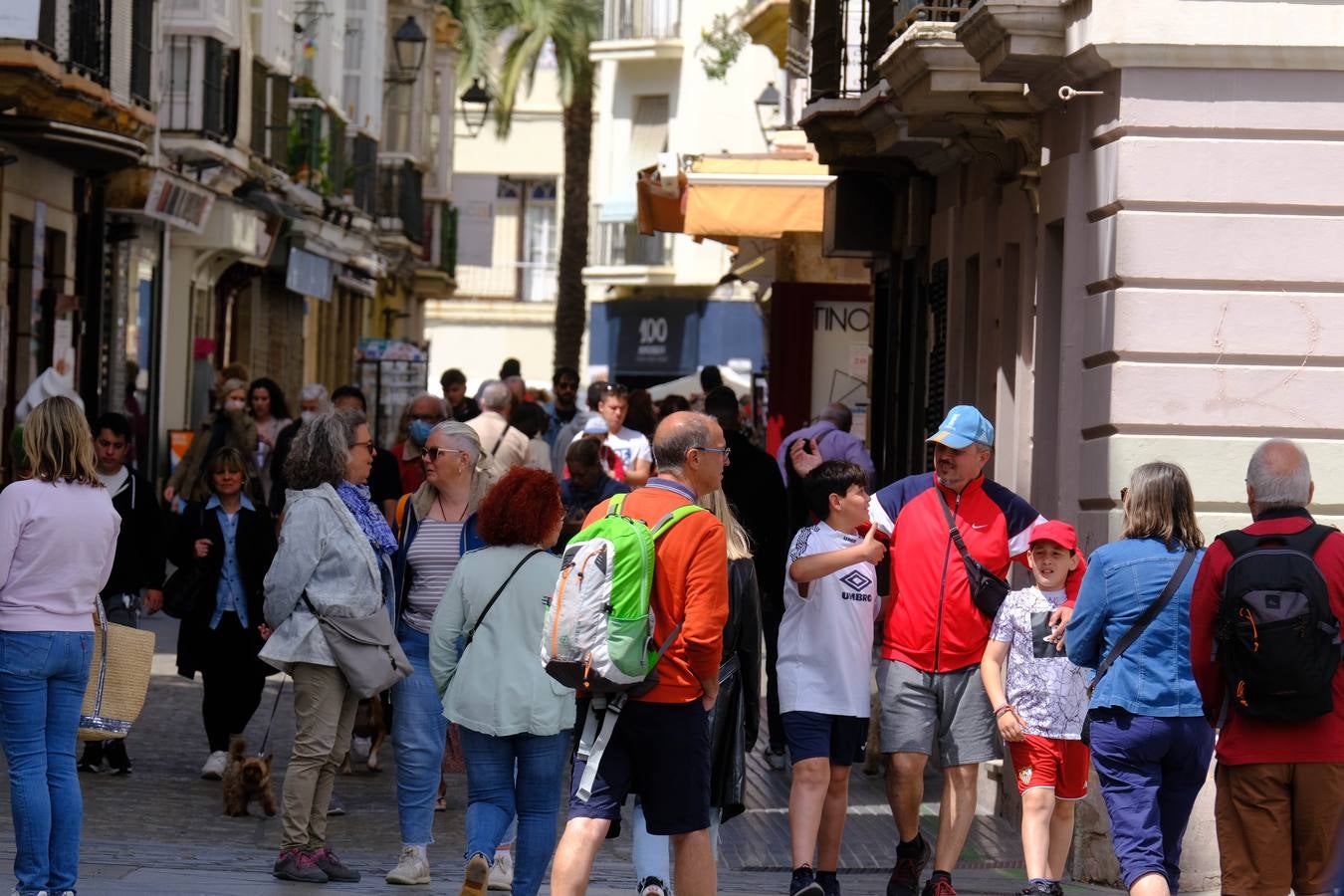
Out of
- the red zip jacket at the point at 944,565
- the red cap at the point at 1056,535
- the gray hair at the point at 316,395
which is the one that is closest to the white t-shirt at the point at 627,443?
the gray hair at the point at 316,395

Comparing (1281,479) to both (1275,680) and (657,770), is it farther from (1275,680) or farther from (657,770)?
(657,770)

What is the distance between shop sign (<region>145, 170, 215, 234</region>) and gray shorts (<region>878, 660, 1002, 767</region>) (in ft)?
61.3

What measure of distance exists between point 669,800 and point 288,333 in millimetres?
32034

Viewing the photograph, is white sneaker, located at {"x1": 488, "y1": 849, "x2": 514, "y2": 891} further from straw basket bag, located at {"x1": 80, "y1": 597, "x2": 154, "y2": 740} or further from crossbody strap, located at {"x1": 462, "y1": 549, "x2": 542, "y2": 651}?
straw basket bag, located at {"x1": 80, "y1": 597, "x2": 154, "y2": 740}

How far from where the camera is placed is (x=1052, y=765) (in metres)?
9.61

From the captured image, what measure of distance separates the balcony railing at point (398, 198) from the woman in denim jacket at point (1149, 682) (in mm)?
36159

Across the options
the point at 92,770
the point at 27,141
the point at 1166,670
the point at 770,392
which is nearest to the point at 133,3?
the point at 27,141

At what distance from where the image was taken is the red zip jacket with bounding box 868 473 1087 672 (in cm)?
973

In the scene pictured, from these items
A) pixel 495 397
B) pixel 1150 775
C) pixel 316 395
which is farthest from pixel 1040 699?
pixel 316 395

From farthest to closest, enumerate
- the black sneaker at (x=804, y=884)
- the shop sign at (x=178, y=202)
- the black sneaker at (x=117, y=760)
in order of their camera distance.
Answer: the shop sign at (x=178, y=202) < the black sneaker at (x=117, y=760) < the black sneaker at (x=804, y=884)

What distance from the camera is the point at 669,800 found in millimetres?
8008

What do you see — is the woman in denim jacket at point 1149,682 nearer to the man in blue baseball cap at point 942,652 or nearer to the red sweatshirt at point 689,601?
the man in blue baseball cap at point 942,652

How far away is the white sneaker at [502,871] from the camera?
10.1m

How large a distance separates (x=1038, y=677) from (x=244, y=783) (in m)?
3.92
